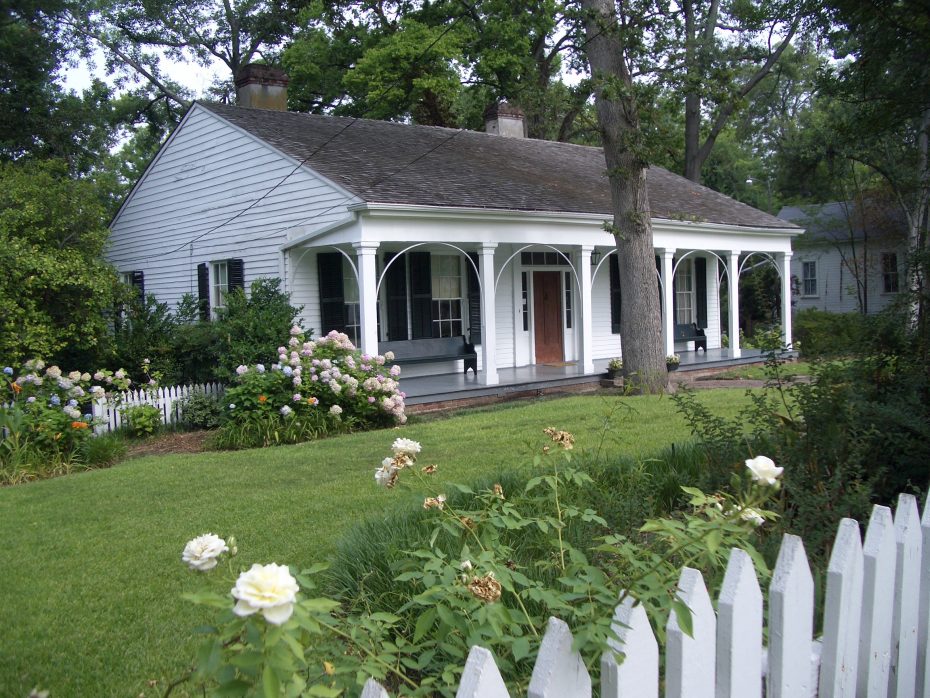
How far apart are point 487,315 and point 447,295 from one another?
6.36 ft

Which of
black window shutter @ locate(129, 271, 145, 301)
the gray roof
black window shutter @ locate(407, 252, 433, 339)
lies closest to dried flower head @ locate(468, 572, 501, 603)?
black window shutter @ locate(407, 252, 433, 339)

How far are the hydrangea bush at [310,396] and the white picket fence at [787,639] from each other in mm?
9145

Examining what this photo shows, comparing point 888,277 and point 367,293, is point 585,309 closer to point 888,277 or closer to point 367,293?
point 367,293

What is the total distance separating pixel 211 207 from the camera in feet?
59.2

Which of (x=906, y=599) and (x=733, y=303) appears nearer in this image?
(x=906, y=599)

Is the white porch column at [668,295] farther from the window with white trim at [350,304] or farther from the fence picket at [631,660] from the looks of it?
the fence picket at [631,660]

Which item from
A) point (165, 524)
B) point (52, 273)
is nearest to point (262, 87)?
point (52, 273)

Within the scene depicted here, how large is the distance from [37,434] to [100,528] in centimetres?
460

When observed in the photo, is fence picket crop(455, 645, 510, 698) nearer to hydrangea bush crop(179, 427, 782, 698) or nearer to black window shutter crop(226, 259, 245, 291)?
hydrangea bush crop(179, 427, 782, 698)

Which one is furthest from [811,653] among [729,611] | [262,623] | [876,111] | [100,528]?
[100,528]

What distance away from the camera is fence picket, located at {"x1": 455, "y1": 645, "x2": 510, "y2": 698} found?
1656mm

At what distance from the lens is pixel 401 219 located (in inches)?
563

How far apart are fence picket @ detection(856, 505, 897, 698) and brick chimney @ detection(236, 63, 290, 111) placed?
18.5m

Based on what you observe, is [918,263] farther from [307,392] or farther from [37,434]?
[37,434]
